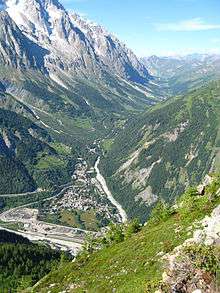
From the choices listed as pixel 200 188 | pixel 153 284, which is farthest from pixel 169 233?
pixel 153 284

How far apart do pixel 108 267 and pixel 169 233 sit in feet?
46.3

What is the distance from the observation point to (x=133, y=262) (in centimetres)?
9475

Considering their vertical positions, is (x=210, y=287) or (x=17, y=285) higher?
(x=210, y=287)

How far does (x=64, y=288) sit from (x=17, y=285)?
8571cm

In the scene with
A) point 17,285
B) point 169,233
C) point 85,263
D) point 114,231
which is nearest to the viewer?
point 169,233

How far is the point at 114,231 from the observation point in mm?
167500

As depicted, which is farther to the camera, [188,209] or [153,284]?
[188,209]

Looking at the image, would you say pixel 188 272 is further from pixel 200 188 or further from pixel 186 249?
pixel 200 188

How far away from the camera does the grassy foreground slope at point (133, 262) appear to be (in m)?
85.4

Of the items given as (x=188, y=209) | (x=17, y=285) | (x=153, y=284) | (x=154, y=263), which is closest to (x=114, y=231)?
(x=17, y=285)

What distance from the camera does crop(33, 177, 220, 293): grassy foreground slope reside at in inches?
3360

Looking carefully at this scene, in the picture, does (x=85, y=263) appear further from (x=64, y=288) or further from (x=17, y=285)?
(x=17, y=285)

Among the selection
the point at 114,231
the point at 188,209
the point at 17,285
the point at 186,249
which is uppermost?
the point at 186,249

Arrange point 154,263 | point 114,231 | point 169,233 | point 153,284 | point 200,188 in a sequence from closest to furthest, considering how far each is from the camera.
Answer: point 153,284
point 154,263
point 169,233
point 200,188
point 114,231
